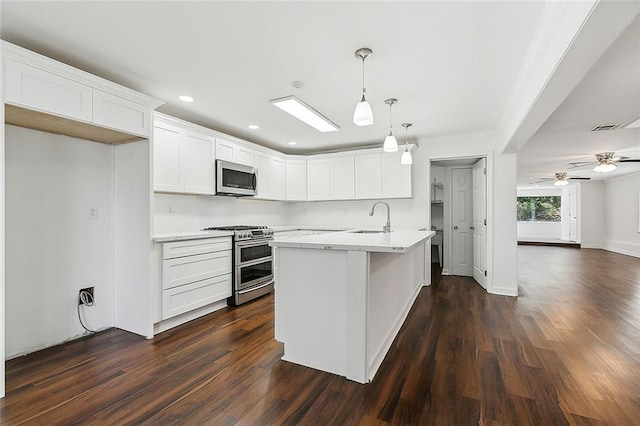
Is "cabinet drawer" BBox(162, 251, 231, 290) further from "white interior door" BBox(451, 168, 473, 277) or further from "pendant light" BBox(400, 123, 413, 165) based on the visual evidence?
"white interior door" BBox(451, 168, 473, 277)

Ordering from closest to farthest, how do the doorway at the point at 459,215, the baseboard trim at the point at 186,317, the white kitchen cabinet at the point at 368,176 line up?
the baseboard trim at the point at 186,317 < the white kitchen cabinet at the point at 368,176 < the doorway at the point at 459,215

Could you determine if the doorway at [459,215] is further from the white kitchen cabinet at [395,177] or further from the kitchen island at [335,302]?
the kitchen island at [335,302]

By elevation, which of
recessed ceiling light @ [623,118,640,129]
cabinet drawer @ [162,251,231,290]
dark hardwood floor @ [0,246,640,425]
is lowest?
dark hardwood floor @ [0,246,640,425]

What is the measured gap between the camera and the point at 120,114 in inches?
105

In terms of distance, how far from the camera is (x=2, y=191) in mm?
1935

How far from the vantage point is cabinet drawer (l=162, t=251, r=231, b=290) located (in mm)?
3068

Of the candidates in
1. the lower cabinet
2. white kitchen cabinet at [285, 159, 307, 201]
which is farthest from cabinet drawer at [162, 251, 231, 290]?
white kitchen cabinet at [285, 159, 307, 201]

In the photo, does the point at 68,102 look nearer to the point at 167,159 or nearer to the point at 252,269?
the point at 167,159

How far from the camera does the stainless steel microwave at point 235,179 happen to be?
3979 millimetres

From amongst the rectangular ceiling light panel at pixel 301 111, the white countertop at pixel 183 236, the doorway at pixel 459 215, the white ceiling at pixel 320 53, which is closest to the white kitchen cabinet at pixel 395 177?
the doorway at pixel 459 215

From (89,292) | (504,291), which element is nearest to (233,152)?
(89,292)

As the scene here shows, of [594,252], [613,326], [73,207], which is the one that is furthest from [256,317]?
[594,252]

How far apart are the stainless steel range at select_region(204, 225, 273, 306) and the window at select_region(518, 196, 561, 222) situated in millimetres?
12574

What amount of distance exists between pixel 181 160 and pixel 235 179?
839 millimetres
